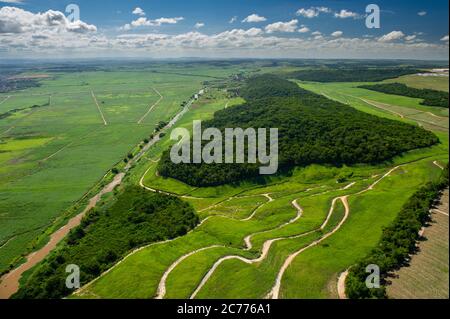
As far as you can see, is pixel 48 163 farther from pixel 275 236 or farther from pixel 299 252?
pixel 299 252

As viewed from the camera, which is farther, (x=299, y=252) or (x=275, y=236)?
(x=275, y=236)

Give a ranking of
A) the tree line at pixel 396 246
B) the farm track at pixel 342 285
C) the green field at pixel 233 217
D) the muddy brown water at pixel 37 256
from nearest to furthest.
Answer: the tree line at pixel 396 246 → the farm track at pixel 342 285 → the green field at pixel 233 217 → the muddy brown water at pixel 37 256

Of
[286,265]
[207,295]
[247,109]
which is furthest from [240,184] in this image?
[247,109]

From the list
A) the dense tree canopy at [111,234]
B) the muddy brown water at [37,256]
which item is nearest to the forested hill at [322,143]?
the dense tree canopy at [111,234]

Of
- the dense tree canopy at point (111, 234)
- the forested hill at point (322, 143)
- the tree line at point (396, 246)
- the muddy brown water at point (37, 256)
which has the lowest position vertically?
the muddy brown water at point (37, 256)

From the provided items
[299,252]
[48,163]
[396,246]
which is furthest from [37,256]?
[396,246]

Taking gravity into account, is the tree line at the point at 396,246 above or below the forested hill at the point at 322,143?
below

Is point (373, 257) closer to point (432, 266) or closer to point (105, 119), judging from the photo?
point (432, 266)

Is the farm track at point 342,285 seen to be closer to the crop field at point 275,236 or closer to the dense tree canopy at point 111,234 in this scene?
the crop field at point 275,236

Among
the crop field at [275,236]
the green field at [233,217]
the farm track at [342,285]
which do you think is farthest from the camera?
the green field at [233,217]
